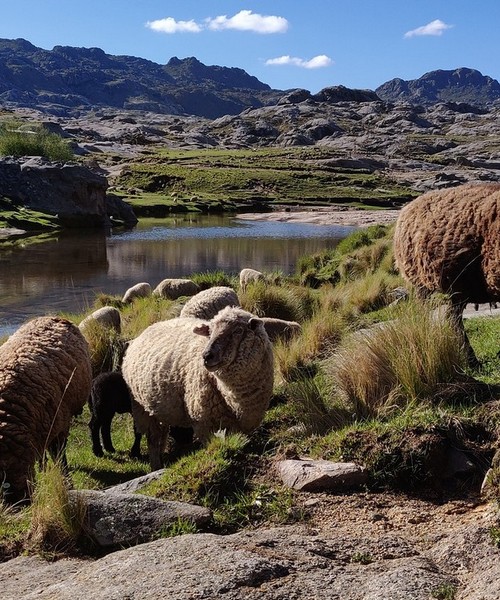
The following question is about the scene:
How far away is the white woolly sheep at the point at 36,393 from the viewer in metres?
6.90

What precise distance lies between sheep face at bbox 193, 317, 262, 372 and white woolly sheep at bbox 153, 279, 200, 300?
10.4m

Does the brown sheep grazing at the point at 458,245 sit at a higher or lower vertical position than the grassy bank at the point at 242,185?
lower

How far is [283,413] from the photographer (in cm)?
749

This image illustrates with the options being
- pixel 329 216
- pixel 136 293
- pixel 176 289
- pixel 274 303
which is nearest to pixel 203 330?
pixel 274 303

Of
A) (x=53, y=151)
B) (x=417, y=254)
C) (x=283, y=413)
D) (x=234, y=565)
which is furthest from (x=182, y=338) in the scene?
(x=53, y=151)

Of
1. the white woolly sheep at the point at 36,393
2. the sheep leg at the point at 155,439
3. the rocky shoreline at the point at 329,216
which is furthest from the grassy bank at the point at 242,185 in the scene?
the sheep leg at the point at 155,439

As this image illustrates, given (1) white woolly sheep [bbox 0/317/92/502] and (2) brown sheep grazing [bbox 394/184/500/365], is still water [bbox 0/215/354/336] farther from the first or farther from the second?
(2) brown sheep grazing [bbox 394/184/500/365]

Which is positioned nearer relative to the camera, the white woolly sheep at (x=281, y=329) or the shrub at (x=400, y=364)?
the shrub at (x=400, y=364)

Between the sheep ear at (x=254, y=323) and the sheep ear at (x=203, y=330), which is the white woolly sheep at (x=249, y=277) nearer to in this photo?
the sheep ear at (x=203, y=330)

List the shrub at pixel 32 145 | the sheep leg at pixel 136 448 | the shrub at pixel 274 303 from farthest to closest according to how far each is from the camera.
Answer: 1. the shrub at pixel 32 145
2. the shrub at pixel 274 303
3. the sheep leg at pixel 136 448

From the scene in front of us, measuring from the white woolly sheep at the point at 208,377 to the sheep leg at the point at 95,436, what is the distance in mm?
1389

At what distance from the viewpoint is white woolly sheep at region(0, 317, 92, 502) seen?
22.6 feet

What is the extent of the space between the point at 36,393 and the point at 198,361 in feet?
6.08

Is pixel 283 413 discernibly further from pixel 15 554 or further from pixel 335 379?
pixel 15 554
